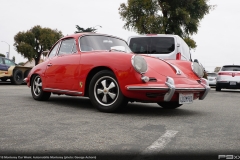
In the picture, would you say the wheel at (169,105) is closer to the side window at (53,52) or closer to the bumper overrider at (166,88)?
the bumper overrider at (166,88)

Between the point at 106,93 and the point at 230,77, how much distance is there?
12.4m

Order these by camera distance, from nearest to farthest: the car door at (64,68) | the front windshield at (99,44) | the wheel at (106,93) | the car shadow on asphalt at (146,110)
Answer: the wheel at (106,93) → the car shadow on asphalt at (146,110) → the car door at (64,68) → the front windshield at (99,44)

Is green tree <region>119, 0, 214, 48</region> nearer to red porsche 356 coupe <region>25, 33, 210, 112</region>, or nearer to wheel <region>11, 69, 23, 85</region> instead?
wheel <region>11, 69, 23, 85</region>

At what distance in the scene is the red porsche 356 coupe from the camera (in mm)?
5172

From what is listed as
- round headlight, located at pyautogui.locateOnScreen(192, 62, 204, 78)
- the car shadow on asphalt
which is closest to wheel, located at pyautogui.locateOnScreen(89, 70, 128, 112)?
the car shadow on asphalt

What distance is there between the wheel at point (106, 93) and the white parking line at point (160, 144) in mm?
1470

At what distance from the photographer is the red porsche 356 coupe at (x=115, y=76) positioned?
204 inches

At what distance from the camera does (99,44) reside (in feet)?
20.7

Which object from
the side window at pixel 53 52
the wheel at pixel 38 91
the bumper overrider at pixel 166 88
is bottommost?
the wheel at pixel 38 91

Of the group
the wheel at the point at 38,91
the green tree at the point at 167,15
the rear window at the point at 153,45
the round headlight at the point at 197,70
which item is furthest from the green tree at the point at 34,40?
the round headlight at the point at 197,70

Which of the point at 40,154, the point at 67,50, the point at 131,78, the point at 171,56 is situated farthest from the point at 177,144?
the point at 171,56

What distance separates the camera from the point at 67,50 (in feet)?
22.1

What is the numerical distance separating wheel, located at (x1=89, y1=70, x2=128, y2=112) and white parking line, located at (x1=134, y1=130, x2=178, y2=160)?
1.47 metres

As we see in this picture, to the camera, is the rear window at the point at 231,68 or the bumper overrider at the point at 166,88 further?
the rear window at the point at 231,68
